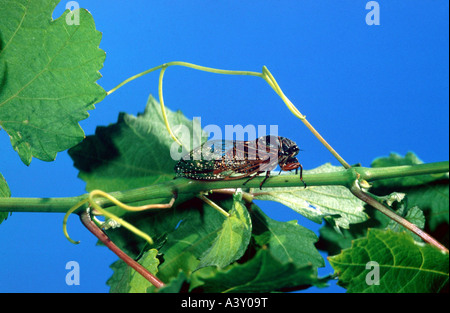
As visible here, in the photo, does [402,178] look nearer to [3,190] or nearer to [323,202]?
[323,202]

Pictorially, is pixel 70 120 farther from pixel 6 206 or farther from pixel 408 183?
pixel 408 183

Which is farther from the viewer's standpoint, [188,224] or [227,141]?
[188,224]

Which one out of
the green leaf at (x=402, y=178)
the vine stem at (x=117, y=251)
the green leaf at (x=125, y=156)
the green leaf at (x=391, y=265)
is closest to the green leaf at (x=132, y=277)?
the vine stem at (x=117, y=251)

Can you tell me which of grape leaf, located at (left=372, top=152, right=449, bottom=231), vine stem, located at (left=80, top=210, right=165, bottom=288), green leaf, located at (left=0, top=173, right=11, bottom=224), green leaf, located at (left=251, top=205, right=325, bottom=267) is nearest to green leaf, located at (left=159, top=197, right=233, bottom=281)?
green leaf, located at (left=251, top=205, right=325, bottom=267)

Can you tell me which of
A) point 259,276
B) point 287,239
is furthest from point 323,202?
point 259,276

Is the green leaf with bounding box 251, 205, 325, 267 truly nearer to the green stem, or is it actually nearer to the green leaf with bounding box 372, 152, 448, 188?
the green stem
